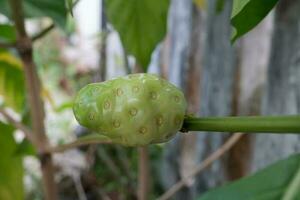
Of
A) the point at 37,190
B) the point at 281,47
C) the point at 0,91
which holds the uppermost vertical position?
the point at 281,47

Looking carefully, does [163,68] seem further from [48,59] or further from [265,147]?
[48,59]

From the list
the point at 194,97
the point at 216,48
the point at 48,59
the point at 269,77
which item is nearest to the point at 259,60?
the point at 216,48

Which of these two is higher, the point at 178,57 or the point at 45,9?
the point at 45,9

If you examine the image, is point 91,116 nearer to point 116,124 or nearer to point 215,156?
point 116,124

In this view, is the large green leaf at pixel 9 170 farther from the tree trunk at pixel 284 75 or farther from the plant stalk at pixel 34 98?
the tree trunk at pixel 284 75

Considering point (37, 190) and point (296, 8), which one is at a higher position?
point (296, 8)

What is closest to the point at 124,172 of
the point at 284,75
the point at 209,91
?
the point at 209,91
